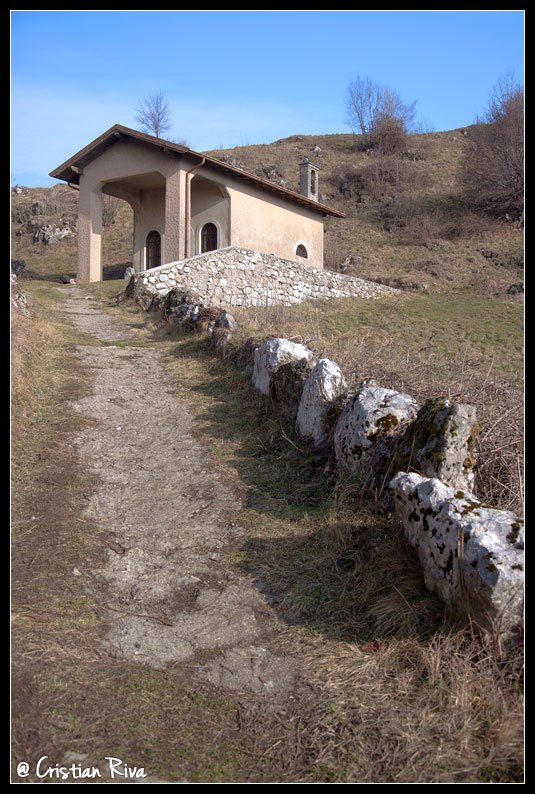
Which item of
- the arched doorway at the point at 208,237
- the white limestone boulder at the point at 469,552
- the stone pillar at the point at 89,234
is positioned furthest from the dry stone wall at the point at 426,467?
the stone pillar at the point at 89,234

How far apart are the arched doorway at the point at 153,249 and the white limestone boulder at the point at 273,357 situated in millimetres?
15847

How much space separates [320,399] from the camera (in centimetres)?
546

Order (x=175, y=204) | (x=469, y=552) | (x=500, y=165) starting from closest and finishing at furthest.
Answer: (x=469, y=552) → (x=175, y=204) → (x=500, y=165)

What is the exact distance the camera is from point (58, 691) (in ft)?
8.46

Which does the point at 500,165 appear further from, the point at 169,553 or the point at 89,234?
the point at 169,553

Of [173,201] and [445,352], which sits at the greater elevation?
[173,201]

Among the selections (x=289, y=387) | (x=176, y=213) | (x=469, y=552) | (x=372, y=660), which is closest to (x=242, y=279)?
(x=176, y=213)

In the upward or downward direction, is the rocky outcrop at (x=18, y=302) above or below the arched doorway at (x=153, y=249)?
below

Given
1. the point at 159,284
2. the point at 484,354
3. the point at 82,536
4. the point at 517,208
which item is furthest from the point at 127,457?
the point at 517,208

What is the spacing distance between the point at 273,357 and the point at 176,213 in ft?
41.8

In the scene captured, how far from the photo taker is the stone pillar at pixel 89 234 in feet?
64.0

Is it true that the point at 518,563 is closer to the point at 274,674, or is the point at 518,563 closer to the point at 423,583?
the point at 423,583

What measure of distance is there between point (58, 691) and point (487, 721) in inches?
77.1

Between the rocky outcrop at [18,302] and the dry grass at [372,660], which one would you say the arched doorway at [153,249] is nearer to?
the rocky outcrop at [18,302]
